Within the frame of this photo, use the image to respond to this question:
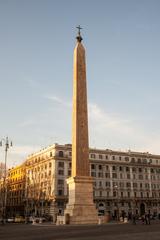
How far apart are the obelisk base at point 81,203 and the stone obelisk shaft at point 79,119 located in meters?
0.84

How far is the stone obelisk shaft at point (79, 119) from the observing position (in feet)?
102

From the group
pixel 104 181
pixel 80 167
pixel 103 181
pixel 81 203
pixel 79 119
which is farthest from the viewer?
pixel 104 181

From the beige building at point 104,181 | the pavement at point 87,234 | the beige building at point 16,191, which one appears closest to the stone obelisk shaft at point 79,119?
the pavement at point 87,234

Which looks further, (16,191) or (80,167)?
(16,191)

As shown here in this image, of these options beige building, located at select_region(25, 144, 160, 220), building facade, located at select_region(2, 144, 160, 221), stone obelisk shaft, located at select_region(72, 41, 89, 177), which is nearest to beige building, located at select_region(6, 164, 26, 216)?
building facade, located at select_region(2, 144, 160, 221)

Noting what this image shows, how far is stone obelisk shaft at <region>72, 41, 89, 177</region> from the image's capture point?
31.0 m

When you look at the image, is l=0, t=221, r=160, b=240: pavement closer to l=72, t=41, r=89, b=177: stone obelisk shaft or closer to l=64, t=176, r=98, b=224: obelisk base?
l=64, t=176, r=98, b=224: obelisk base

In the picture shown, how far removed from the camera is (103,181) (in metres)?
74.1

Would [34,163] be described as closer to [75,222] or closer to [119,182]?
[119,182]

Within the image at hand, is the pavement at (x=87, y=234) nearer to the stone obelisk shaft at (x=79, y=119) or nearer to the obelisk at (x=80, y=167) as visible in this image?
the obelisk at (x=80, y=167)

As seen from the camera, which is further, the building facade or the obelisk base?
the building facade

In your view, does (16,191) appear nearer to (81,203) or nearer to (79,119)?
(81,203)

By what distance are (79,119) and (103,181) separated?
44.9 meters

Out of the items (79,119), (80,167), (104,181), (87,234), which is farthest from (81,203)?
(104,181)
